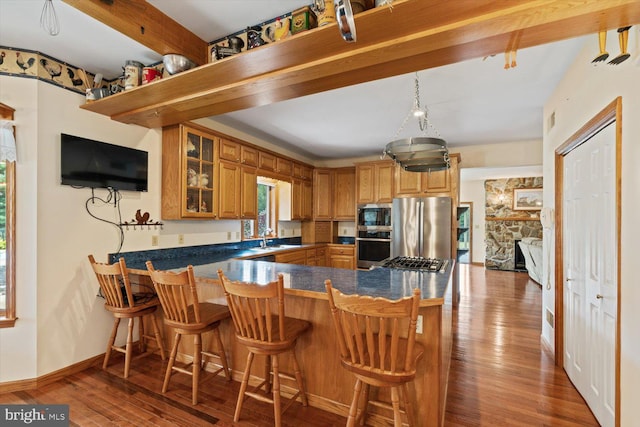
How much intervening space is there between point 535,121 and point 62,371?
5.65 metres

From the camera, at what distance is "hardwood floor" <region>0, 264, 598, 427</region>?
1962 millimetres

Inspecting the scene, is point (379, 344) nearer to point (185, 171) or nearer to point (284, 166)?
point (185, 171)

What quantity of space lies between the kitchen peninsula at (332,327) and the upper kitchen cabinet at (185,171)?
33.4 inches

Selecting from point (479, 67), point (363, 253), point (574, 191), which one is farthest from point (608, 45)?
point (363, 253)

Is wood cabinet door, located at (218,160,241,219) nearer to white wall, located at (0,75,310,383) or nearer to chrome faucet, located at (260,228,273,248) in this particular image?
chrome faucet, located at (260,228,273,248)

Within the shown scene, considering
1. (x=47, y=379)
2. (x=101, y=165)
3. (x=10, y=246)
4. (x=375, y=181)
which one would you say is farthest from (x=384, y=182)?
(x=47, y=379)

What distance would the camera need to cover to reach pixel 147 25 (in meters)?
1.84

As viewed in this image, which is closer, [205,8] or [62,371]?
[205,8]

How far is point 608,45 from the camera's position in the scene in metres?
1.78

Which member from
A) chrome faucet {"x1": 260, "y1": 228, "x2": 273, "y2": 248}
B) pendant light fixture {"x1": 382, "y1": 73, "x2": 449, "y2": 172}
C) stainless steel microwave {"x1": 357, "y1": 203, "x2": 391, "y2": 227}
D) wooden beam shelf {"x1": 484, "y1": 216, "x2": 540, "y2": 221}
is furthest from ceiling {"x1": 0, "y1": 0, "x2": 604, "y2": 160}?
wooden beam shelf {"x1": 484, "y1": 216, "x2": 540, "y2": 221}

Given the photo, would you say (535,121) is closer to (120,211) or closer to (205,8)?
(205,8)

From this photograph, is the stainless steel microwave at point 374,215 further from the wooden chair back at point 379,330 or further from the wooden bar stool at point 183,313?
the wooden chair back at point 379,330

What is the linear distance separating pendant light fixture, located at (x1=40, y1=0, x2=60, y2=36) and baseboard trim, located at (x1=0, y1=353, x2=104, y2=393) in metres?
2.55

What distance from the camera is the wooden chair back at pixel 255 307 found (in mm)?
1699
